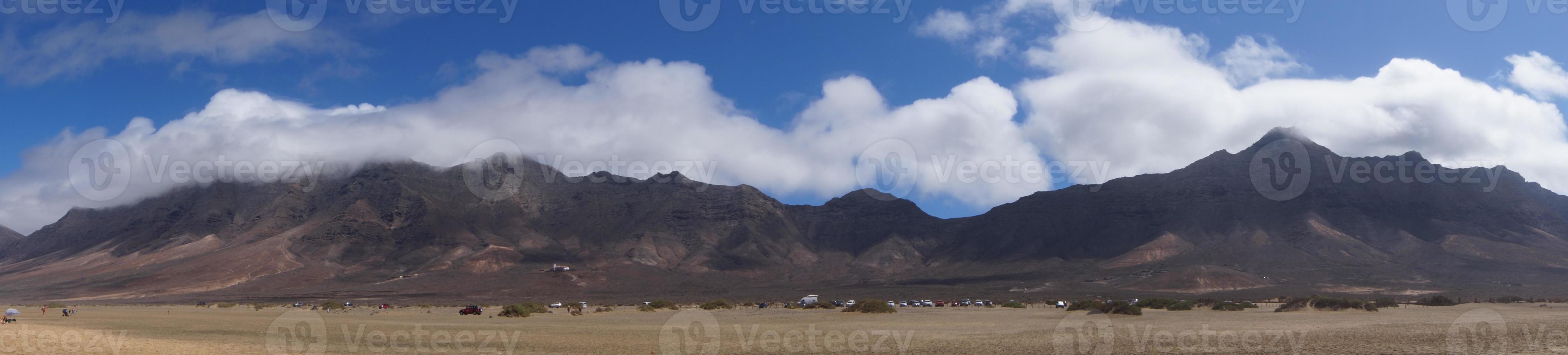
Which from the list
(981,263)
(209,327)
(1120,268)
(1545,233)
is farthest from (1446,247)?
(209,327)

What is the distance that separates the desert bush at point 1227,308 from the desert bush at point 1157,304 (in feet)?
10.2

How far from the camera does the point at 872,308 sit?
68500 mm

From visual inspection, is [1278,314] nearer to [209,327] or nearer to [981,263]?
[209,327]

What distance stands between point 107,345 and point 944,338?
31439mm

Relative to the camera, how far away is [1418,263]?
14225cm

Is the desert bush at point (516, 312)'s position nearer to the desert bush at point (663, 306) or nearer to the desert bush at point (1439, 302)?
the desert bush at point (663, 306)

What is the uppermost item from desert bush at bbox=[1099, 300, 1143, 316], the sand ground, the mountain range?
the mountain range

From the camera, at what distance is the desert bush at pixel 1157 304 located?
231ft

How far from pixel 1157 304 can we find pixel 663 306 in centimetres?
4227

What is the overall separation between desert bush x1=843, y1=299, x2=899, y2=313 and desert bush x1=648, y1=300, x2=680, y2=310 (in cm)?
1800

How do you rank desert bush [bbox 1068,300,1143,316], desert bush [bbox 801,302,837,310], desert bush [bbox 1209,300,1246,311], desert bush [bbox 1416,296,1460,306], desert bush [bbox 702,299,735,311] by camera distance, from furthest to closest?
desert bush [bbox 702,299,735,311] < desert bush [bbox 801,302,837,310] < desert bush [bbox 1416,296,1460,306] < desert bush [bbox 1209,300,1246,311] < desert bush [bbox 1068,300,1143,316]

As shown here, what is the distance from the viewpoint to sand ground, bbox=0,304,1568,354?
31.9 metres

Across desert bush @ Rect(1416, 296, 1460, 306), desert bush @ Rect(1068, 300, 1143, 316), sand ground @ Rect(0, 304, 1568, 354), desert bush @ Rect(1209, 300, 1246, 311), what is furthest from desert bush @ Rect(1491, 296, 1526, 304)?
desert bush @ Rect(1068, 300, 1143, 316)

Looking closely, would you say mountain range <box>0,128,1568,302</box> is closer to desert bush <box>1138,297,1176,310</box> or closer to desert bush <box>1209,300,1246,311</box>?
desert bush <box>1138,297,1176,310</box>
